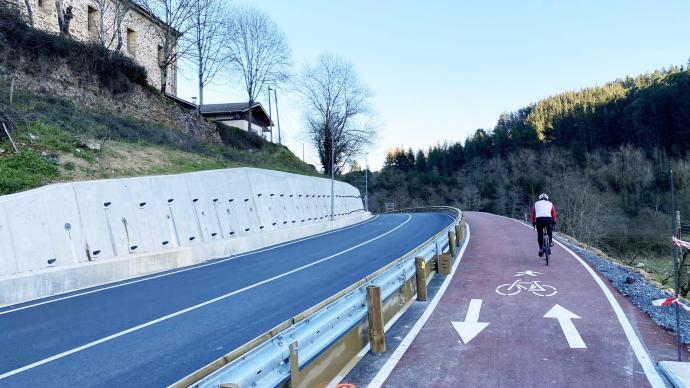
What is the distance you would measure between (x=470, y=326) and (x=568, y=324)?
1457 mm

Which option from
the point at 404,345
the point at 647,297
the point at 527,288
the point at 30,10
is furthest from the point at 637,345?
the point at 30,10

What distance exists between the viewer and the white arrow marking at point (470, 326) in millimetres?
6766

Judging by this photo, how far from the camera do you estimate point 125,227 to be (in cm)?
1348

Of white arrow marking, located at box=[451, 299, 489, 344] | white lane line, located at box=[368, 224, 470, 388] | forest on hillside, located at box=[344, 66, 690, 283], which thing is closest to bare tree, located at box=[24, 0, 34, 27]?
white lane line, located at box=[368, 224, 470, 388]

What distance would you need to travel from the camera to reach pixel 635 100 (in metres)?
86.9

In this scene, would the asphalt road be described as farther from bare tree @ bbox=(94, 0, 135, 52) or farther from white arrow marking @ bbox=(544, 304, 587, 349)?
bare tree @ bbox=(94, 0, 135, 52)

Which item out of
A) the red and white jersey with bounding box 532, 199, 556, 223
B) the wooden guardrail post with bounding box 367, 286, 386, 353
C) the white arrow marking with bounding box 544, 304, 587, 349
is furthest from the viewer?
the red and white jersey with bounding box 532, 199, 556, 223

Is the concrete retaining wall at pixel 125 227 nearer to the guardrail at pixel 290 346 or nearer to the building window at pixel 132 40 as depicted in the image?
the guardrail at pixel 290 346

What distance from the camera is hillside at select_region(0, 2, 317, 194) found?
1587cm

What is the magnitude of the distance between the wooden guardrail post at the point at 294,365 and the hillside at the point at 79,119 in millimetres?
12085

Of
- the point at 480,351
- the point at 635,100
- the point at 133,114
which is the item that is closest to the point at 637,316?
the point at 480,351

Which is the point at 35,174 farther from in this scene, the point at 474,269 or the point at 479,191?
the point at 479,191

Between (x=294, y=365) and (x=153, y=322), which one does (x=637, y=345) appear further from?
(x=153, y=322)

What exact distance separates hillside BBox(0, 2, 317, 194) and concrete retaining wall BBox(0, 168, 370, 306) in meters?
2.40
